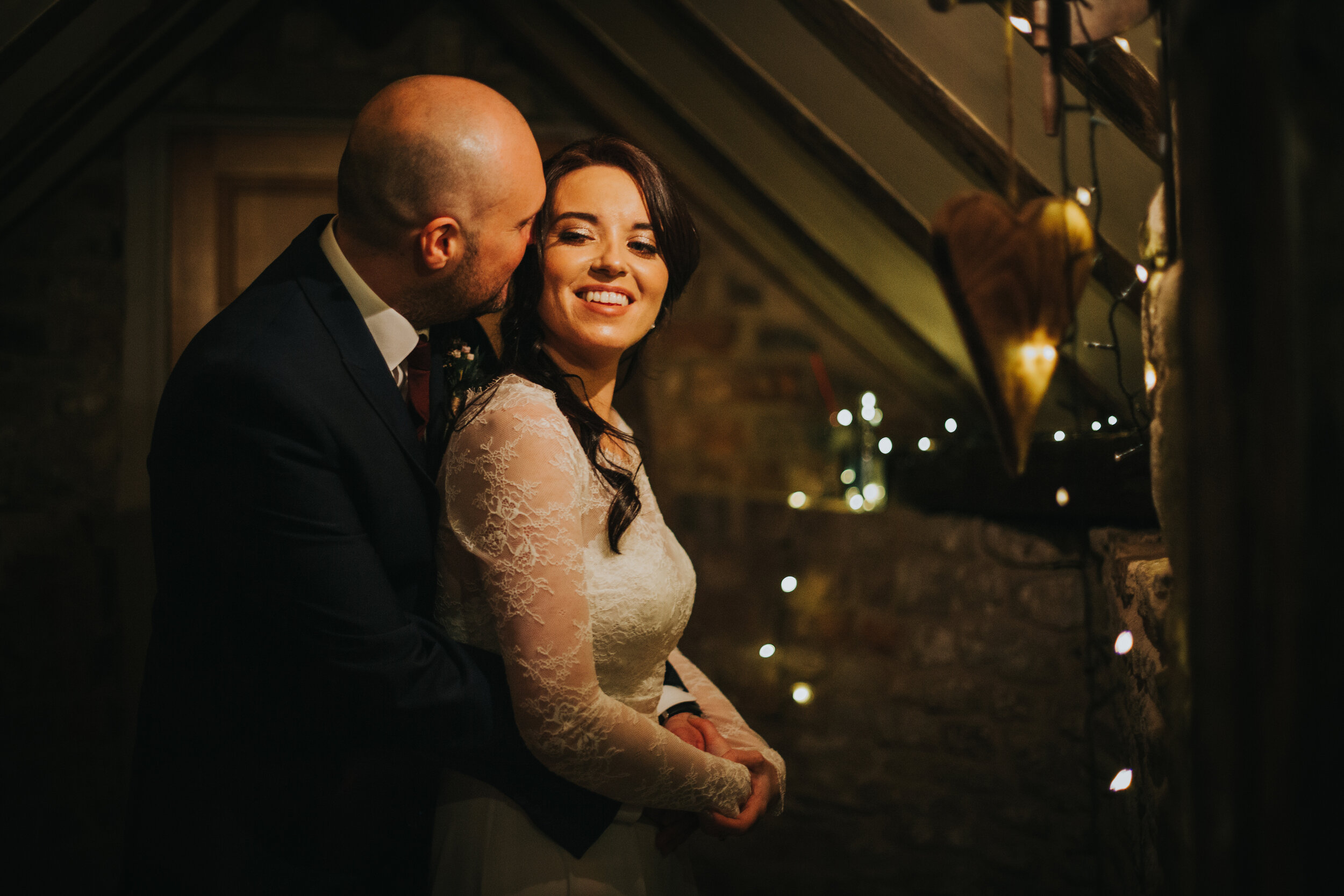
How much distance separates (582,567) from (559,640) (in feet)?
0.33

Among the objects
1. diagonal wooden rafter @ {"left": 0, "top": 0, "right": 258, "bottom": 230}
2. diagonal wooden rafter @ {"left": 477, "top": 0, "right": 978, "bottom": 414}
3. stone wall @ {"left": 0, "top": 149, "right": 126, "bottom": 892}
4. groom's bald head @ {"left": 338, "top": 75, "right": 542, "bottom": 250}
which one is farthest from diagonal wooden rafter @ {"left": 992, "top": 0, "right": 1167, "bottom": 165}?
stone wall @ {"left": 0, "top": 149, "right": 126, "bottom": 892}

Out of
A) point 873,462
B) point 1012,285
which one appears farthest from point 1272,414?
point 873,462

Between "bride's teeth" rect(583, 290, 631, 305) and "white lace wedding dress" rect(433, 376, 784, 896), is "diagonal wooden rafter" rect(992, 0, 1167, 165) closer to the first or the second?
"bride's teeth" rect(583, 290, 631, 305)

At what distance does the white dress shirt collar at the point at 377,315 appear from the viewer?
48.2 inches

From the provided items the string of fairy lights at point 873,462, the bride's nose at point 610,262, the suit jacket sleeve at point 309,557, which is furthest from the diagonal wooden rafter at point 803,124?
the suit jacket sleeve at point 309,557

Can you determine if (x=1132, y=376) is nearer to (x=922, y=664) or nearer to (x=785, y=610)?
(x=922, y=664)

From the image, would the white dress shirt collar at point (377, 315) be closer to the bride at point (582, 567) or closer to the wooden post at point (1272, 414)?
the bride at point (582, 567)

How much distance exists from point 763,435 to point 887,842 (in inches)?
61.7

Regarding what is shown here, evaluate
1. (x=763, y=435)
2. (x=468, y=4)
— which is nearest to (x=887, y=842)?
(x=763, y=435)

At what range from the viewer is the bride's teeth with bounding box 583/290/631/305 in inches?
54.5

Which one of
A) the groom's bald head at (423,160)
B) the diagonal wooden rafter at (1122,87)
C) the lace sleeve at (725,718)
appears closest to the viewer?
the groom's bald head at (423,160)

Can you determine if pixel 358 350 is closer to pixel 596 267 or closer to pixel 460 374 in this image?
pixel 460 374

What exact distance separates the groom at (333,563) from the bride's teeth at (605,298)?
0.14 meters

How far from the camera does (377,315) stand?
1.23 m
